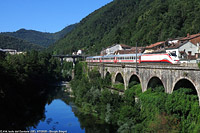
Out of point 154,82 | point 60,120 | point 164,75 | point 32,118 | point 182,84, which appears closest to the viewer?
point 182,84

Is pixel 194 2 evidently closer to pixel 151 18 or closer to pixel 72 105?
pixel 151 18

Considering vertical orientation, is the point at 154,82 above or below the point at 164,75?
below

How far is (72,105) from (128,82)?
1365 centimetres

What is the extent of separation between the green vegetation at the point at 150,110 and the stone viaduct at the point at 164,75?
1.19m

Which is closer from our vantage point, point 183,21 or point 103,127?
point 103,127

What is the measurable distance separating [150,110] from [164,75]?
453 centimetres

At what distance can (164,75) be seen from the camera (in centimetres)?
3150

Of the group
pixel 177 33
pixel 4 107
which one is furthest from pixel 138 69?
Result: pixel 177 33

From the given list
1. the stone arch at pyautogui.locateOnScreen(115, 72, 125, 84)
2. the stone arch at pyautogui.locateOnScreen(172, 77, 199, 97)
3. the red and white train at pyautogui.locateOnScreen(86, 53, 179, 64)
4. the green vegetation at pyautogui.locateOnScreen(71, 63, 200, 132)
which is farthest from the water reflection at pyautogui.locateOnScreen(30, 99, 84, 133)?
the red and white train at pyautogui.locateOnScreen(86, 53, 179, 64)

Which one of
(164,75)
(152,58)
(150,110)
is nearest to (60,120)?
(150,110)

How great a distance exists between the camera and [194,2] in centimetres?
8094

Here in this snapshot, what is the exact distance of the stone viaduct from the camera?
26234 millimetres

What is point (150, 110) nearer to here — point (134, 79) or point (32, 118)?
point (134, 79)

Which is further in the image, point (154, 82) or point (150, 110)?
point (154, 82)
